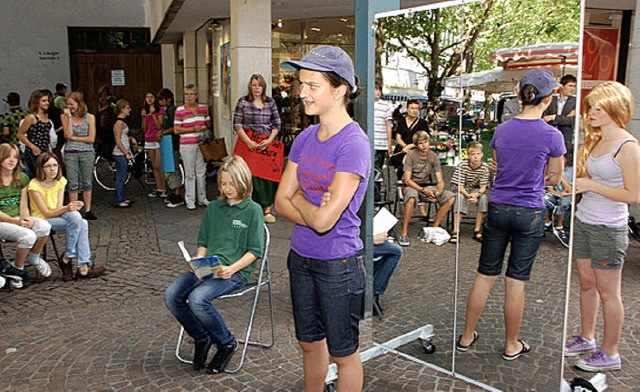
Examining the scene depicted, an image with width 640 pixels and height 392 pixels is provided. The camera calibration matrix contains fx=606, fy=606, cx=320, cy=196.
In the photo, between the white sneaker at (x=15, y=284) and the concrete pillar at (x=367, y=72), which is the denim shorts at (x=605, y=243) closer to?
the concrete pillar at (x=367, y=72)

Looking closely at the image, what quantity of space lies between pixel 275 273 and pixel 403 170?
2.33 meters

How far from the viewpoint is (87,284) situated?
586cm

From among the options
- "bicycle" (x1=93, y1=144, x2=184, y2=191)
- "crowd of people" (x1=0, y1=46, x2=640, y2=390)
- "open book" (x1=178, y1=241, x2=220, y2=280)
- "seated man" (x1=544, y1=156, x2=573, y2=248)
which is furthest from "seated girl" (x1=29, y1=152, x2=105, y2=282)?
"bicycle" (x1=93, y1=144, x2=184, y2=191)

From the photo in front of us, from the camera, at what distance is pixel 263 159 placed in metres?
8.16

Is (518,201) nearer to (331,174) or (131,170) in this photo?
(331,174)

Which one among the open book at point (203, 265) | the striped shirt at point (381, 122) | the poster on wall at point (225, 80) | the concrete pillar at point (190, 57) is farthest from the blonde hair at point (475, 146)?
the concrete pillar at point (190, 57)

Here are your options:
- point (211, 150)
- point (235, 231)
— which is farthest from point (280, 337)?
point (211, 150)

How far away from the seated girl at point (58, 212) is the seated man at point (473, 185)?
12.3ft

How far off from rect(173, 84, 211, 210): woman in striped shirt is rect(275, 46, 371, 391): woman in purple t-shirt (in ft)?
21.1

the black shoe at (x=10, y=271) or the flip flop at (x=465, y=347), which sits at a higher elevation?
the flip flop at (x=465, y=347)

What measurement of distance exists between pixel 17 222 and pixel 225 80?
261 inches

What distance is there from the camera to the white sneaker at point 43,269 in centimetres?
592

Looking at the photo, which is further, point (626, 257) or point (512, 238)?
point (626, 257)

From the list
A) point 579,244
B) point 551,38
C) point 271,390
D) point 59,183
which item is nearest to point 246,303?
point 271,390
